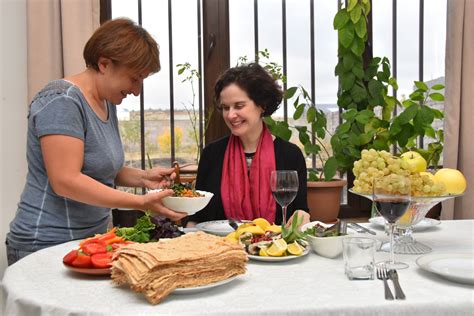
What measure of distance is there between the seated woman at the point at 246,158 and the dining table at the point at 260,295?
0.91 meters

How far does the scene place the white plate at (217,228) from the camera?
1621 millimetres

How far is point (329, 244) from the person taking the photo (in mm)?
1342

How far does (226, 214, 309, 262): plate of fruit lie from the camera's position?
4.28 ft

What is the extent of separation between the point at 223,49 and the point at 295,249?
7.18 ft

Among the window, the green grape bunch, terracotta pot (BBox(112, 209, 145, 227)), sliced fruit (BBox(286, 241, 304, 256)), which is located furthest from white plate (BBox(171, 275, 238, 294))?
the window

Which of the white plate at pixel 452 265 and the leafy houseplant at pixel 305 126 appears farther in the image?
the leafy houseplant at pixel 305 126

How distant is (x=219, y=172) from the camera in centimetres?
232

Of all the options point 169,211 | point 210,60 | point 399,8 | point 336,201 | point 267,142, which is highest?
point 399,8

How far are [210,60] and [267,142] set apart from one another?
114cm

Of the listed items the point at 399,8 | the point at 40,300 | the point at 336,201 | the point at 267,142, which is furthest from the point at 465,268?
the point at 399,8

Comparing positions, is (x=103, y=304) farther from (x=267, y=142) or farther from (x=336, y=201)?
(x=336, y=201)

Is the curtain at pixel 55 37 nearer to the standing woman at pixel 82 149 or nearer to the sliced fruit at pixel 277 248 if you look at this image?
the standing woman at pixel 82 149

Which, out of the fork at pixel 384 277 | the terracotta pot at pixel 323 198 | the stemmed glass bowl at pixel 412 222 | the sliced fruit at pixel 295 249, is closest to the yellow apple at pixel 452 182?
the stemmed glass bowl at pixel 412 222

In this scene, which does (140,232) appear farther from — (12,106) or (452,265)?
(12,106)
